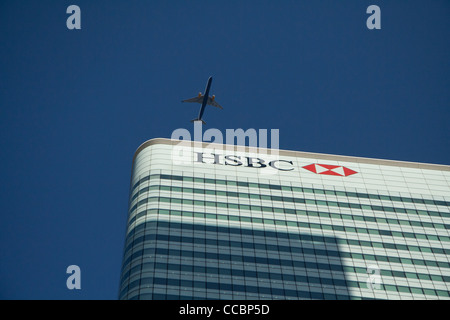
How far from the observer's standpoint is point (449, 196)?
9975cm

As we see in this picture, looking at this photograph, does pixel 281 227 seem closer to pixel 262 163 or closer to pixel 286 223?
pixel 286 223

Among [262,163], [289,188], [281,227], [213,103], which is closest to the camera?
[281,227]

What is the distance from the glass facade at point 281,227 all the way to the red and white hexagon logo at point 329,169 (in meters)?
0.38

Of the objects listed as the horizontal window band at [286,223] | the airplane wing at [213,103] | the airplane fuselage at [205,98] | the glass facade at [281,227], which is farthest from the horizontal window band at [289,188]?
the airplane wing at [213,103]

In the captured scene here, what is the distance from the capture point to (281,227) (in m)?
87.9

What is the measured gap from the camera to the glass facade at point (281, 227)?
3059 inches

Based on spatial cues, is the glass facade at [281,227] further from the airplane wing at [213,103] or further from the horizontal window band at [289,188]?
the airplane wing at [213,103]

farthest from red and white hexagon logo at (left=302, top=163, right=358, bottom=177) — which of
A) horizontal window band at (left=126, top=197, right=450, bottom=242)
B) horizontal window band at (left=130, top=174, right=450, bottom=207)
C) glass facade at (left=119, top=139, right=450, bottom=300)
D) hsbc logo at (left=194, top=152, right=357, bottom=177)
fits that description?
horizontal window band at (left=126, top=197, right=450, bottom=242)

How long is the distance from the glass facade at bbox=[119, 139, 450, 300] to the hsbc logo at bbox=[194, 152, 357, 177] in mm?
278

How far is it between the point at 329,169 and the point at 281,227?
64.6 ft

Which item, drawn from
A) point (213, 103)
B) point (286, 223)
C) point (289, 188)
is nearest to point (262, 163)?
point (289, 188)

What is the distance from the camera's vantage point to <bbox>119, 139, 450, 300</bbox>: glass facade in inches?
3059
